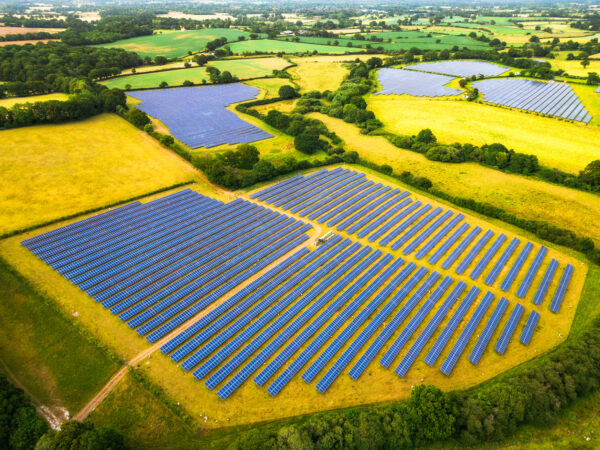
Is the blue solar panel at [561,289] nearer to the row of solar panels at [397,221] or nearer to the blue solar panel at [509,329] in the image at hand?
the row of solar panels at [397,221]

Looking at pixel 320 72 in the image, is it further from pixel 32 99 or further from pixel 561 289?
pixel 561 289

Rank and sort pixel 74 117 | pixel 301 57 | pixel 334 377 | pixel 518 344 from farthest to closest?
pixel 301 57 < pixel 74 117 < pixel 518 344 < pixel 334 377

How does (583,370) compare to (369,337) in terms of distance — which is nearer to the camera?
(583,370)

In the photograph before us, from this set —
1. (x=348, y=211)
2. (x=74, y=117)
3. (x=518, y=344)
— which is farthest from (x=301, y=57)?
(x=518, y=344)

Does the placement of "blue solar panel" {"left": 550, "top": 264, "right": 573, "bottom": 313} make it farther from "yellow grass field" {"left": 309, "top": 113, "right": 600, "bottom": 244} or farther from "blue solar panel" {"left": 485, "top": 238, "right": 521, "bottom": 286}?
"yellow grass field" {"left": 309, "top": 113, "right": 600, "bottom": 244}

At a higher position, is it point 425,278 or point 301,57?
point 301,57

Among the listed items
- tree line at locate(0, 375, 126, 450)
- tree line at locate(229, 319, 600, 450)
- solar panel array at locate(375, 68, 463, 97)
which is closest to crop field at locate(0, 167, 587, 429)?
tree line at locate(229, 319, 600, 450)

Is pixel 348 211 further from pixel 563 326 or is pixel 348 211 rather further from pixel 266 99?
pixel 266 99
